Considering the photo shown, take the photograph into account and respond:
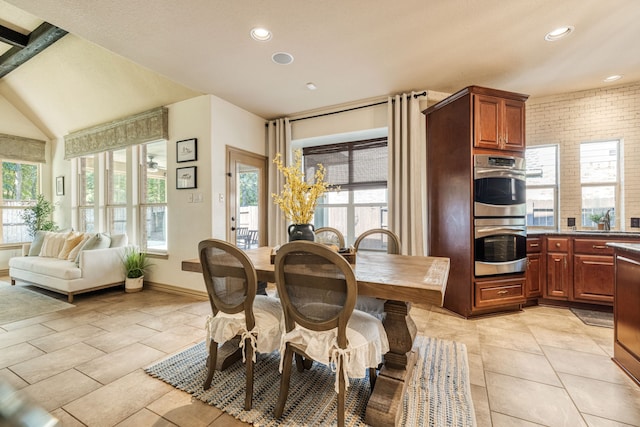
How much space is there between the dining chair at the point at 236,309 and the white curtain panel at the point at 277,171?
8.80ft

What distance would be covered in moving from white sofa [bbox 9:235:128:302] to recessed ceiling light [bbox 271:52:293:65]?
11.7ft

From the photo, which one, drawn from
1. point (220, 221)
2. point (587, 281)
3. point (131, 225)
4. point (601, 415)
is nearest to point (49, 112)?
point (131, 225)

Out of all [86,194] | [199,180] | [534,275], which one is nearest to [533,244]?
[534,275]

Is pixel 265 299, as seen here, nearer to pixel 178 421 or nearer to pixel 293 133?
pixel 178 421

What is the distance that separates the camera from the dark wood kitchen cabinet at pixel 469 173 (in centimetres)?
301

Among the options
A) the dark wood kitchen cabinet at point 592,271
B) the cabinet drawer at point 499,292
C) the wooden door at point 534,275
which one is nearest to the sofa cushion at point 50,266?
the cabinet drawer at point 499,292

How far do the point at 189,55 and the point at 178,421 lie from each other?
10.2 ft

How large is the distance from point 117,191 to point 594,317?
7119 millimetres

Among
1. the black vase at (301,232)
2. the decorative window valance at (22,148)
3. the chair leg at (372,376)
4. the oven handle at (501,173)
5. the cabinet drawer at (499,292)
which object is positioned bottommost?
the chair leg at (372,376)

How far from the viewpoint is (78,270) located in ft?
12.3

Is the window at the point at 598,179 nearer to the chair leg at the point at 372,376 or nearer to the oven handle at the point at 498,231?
the oven handle at the point at 498,231

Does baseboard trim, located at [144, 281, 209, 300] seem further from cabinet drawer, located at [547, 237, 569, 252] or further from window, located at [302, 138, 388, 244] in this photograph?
cabinet drawer, located at [547, 237, 569, 252]

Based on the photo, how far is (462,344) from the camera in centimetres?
244

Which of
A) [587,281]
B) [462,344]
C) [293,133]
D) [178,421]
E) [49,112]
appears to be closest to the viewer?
[178,421]
